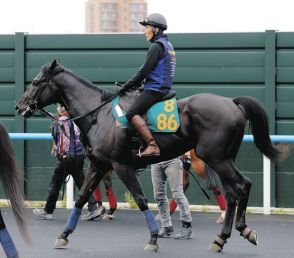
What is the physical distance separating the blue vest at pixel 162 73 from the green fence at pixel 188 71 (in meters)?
4.64

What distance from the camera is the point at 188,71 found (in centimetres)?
1520

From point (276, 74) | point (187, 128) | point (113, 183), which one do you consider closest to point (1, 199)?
point (113, 183)

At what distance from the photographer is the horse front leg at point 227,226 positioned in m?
10.4

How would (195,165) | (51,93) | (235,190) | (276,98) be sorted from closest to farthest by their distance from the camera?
(235,190) < (51,93) < (195,165) < (276,98)

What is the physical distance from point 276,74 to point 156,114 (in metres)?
4.91

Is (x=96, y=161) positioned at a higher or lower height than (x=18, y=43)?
lower

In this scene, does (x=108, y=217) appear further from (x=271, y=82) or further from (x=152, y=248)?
(x=271, y=82)

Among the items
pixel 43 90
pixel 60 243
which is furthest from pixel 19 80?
pixel 60 243

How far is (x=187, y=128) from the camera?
10484 mm

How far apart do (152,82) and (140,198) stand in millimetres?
1350

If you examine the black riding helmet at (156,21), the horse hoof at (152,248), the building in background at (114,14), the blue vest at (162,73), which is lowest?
the building in background at (114,14)

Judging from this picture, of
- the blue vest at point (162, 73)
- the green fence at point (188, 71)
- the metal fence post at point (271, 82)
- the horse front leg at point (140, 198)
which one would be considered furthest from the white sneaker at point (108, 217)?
the blue vest at point (162, 73)

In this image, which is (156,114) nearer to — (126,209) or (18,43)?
(126,209)

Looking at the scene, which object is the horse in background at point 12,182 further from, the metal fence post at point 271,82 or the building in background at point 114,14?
the building in background at point 114,14
